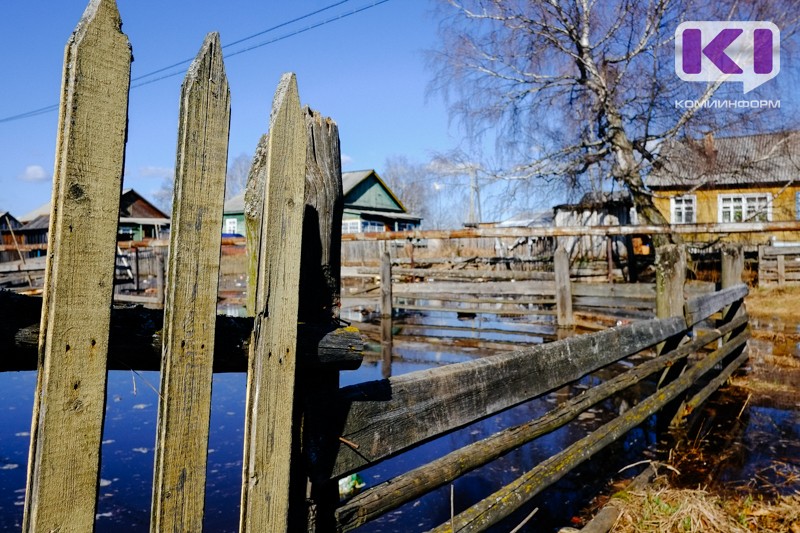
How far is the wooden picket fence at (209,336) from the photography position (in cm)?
102

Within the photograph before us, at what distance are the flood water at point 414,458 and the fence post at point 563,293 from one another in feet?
11.8

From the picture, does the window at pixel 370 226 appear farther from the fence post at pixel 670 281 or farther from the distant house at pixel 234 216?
the fence post at pixel 670 281

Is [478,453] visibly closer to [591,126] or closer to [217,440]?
[217,440]

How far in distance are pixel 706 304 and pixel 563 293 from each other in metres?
4.90

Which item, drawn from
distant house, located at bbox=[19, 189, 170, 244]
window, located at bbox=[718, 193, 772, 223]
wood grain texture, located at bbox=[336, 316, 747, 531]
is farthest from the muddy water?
distant house, located at bbox=[19, 189, 170, 244]

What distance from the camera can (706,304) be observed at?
17.6 ft

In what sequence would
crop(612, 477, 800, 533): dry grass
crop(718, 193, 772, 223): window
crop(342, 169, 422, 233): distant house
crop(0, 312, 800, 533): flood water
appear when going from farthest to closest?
crop(342, 169, 422, 233): distant house < crop(718, 193, 772, 223): window < crop(0, 312, 800, 533): flood water < crop(612, 477, 800, 533): dry grass

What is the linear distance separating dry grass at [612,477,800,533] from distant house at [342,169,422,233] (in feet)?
109

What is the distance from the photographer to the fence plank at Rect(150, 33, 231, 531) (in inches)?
45.3

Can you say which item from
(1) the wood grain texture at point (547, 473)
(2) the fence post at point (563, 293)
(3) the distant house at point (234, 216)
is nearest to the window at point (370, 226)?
(3) the distant house at point (234, 216)

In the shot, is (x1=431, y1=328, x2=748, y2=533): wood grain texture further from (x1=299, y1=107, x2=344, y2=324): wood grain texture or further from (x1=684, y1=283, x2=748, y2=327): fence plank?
(x1=299, y1=107, x2=344, y2=324): wood grain texture

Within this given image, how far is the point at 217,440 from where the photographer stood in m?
4.68

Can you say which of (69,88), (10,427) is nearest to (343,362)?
(69,88)

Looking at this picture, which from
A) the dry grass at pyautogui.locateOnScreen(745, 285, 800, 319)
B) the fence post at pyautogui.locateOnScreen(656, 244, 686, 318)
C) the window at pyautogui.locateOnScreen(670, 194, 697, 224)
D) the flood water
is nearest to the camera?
the flood water
